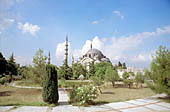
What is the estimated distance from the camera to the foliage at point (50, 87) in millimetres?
6468

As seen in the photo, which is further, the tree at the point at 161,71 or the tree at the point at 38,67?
the tree at the point at 38,67

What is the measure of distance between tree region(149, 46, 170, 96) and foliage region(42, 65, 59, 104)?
7017 mm

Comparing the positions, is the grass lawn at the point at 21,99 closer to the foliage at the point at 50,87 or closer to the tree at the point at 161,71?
the foliage at the point at 50,87

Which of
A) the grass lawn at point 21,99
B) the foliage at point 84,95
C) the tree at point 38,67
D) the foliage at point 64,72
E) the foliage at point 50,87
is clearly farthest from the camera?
the foliage at point 64,72

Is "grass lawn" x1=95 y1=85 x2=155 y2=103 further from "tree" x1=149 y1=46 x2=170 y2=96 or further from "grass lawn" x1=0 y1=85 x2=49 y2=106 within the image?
"grass lawn" x1=0 y1=85 x2=49 y2=106

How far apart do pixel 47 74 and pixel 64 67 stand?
2807 centimetres

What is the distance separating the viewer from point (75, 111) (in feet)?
18.3

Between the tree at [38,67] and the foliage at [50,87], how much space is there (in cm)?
697

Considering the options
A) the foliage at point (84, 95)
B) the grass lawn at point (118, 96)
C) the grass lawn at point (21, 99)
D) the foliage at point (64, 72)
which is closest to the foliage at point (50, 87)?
the grass lawn at point (21, 99)

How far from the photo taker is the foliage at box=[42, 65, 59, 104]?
6468 mm

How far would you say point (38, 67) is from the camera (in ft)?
45.3

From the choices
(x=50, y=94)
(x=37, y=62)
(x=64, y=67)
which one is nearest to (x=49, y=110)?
(x=50, y=94)

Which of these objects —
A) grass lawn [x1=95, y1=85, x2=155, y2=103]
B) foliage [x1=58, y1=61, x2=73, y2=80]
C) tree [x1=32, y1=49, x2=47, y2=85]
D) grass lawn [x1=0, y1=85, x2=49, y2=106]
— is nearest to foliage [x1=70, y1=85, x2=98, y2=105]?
grass lawn [x1=95, y1=85, x2=155, y2=103]

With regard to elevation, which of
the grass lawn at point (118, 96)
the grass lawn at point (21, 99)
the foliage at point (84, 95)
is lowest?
the grass lawn at point (118, 96)
